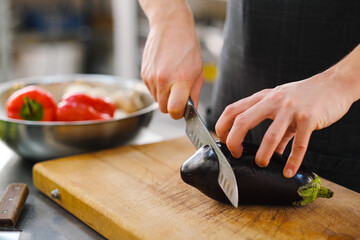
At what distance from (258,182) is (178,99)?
25 centimetres

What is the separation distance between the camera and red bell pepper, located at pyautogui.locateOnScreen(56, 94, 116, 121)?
4.04 ft

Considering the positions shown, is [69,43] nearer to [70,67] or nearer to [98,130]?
[70,67]

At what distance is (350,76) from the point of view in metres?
0.81

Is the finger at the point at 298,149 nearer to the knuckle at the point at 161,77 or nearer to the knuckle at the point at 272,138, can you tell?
the knuckle at the point at 272,138

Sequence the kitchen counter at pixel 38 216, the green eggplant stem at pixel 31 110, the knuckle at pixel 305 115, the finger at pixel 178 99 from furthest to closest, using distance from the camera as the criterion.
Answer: the green eggplant stem at pixel 31 110 → the finger at pixel 178 99 → the kitchen counter at pixel 38 216 → the knuckle at pixel 305 115

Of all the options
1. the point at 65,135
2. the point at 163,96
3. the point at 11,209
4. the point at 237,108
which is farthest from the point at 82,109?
the point at 237,108

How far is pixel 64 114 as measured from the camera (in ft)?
4.05

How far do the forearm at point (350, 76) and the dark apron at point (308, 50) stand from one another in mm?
294

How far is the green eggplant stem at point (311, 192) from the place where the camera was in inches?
34.8

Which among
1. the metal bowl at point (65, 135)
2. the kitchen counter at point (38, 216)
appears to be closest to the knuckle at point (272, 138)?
the kitchen counter at point (38, 216)

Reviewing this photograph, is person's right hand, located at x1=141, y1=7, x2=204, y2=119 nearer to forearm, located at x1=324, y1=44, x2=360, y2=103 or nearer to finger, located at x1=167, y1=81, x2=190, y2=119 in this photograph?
finger, located at x1=167, y1=81, x2=190, y2=119

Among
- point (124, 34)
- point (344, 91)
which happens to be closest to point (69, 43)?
point (124, 34)

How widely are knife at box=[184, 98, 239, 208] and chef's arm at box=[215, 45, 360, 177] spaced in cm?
4

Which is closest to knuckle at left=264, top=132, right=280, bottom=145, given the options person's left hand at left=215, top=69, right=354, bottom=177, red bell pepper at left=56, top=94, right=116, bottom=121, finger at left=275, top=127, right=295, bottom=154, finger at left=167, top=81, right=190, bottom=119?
person's left hand at left=215, top=69, right=354, bottom=177
